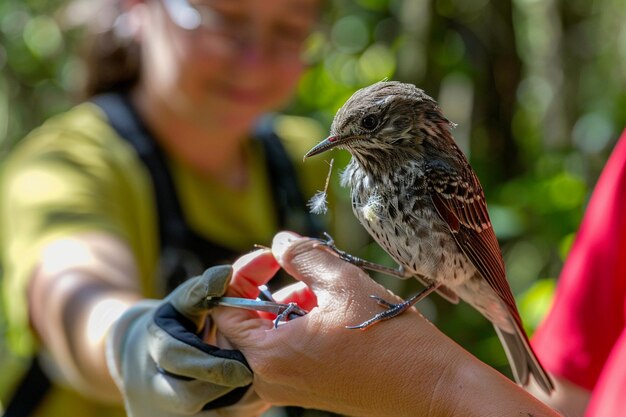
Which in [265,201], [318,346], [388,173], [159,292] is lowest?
[159,292]

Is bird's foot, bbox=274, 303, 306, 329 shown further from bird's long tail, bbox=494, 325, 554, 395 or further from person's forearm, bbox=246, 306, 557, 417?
bird's long tail, bbox=494, 325, 554, 395

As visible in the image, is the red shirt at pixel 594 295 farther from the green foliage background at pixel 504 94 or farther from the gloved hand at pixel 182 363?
the gloved hand at pixel 182 363

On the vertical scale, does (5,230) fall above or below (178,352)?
below

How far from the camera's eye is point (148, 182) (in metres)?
3.15

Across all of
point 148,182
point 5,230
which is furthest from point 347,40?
point 5,230

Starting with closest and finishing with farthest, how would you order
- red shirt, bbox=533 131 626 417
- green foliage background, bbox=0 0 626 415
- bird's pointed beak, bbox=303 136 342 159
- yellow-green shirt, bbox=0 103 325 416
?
bird's pointed beak, bbox=303 136 342 159 < red shirt, bbox=533 131 626 417 < yellow-green shirt, bbox=0 103 325 416 < green foliage background, bbox=0 0 626 415

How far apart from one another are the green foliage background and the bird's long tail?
46.6 inches

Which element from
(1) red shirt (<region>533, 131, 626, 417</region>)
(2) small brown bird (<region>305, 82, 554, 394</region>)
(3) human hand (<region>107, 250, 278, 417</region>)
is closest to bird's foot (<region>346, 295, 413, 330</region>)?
(2) small brown bird (<region>305, 82, 554, 394</region>)

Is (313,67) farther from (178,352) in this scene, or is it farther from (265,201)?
(178,352)

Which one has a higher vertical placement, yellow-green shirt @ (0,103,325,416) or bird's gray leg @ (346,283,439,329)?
bird's gray leg @ (346,283,439,329)

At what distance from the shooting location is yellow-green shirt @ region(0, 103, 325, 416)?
2824mm

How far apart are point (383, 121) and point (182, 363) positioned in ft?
2.59

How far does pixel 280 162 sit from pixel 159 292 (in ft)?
2.89

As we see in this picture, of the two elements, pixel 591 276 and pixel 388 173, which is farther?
pixel 591 276
